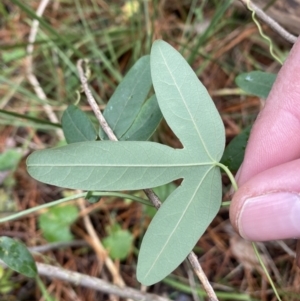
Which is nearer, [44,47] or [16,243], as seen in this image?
[16,243]

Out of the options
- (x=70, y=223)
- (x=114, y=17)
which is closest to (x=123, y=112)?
(x=70, y=223)

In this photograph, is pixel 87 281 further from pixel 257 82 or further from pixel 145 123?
pixel 257 82

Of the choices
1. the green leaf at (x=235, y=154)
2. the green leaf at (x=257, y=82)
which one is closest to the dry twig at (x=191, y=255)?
the green leaf at (x=235, y=154)

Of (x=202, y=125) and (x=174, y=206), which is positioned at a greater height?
(x=202, y=125)

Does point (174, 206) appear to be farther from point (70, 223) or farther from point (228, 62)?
point (228, 62)

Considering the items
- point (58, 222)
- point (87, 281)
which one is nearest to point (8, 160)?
point (58, 222)
